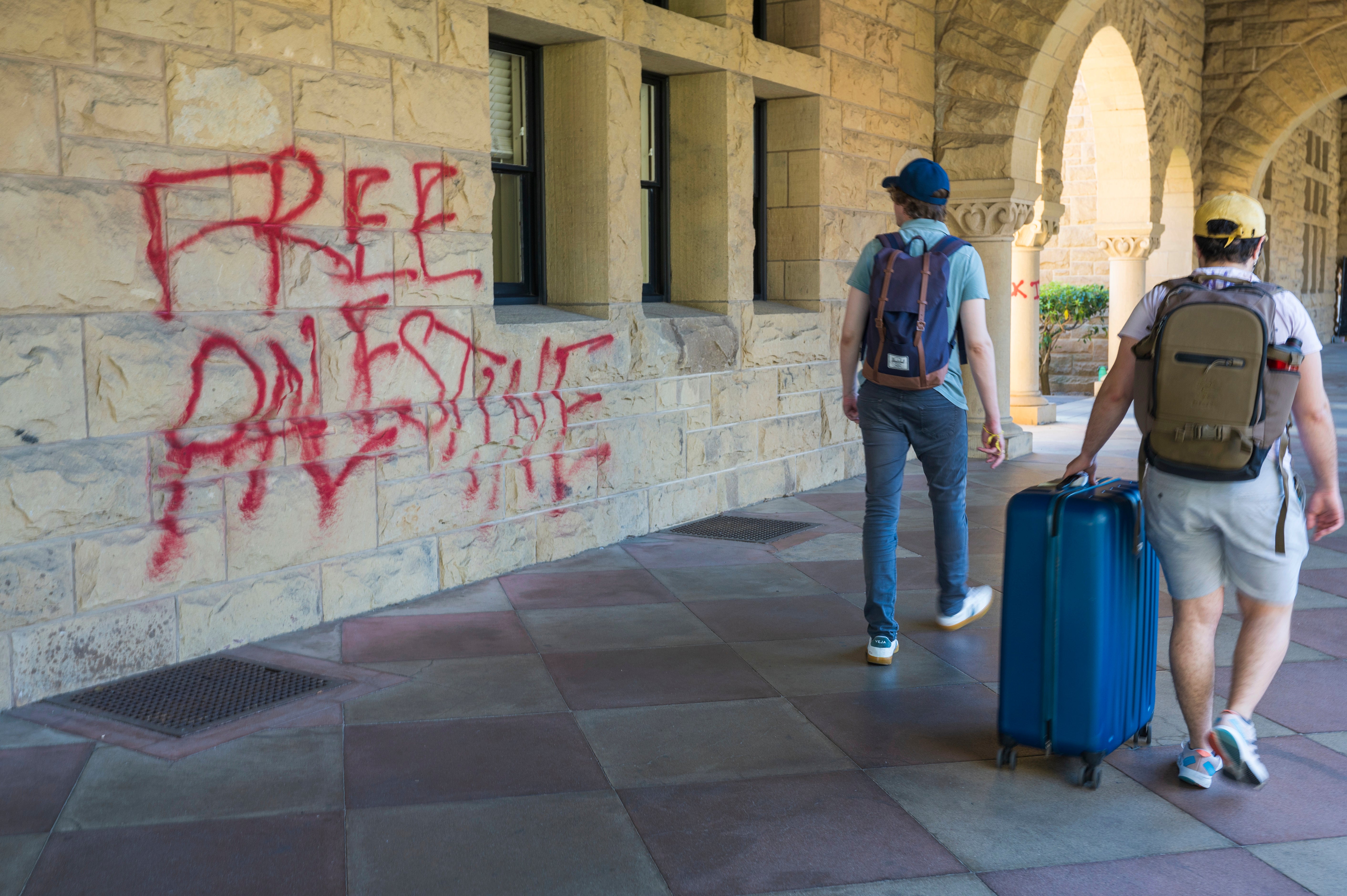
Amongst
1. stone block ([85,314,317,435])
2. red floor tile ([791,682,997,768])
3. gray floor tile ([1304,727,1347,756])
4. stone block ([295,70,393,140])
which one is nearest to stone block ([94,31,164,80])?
stone block ([295,70,393,140])

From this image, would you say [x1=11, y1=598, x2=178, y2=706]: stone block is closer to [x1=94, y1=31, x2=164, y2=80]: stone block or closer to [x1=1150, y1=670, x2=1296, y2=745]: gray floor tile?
[x1=94, y1=31, x2=164, y2=80]: stone block

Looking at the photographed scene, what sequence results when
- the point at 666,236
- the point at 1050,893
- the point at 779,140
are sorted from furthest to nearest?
the point at 779,140 < the point at 666,236 < the point at 1050,893

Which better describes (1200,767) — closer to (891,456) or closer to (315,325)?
(891,456)

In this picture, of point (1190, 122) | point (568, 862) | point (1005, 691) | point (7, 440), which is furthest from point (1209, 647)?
point (1190, 122)

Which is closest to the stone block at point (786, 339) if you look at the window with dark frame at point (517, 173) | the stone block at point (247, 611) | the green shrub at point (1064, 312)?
the window with dark frame at point (517, 173)

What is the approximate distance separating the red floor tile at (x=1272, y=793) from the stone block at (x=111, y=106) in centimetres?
361

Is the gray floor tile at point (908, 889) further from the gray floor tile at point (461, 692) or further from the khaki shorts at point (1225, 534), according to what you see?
the gray floor tile at point (461, 692)

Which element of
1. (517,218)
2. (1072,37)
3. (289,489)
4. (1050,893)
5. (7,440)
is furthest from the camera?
(1072,37)

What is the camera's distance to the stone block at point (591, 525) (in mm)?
5980

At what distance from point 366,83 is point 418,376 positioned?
1.19 m

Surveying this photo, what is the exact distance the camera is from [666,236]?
7414 mm

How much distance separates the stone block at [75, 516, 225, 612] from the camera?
4.08 meters

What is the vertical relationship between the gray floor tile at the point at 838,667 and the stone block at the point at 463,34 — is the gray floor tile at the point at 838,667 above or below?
below

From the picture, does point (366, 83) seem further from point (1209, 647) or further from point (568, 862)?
point (1209, 647)
